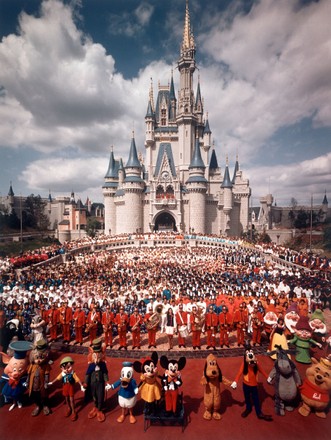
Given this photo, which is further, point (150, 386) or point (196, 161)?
point (196, 161)

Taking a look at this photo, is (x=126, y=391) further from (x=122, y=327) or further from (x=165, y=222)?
(x=165, y=222)

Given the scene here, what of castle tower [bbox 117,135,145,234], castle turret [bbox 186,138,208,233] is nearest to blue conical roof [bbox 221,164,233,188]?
castle turret [bbox 186,138,208,233]

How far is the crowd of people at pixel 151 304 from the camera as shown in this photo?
7832 millimetres

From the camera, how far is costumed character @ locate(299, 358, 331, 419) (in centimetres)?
473

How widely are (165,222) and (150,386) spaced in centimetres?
4166

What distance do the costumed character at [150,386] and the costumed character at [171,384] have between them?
158 millimetres

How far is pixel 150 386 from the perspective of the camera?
15.2 ft

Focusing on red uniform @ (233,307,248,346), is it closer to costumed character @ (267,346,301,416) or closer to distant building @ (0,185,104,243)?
costumed character @ (267,346,301,416)

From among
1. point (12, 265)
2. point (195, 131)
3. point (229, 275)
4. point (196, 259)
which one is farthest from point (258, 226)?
point (12, 265)

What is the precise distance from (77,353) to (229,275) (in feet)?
36.9

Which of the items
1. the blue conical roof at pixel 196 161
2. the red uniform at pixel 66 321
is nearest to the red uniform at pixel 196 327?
the red uniform at pixel 66 321

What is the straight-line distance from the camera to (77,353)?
748 centimetres

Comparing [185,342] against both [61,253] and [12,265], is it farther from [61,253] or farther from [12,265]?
[61,253]

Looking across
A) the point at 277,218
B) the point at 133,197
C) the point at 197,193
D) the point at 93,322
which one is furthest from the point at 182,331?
the point at 277,218
